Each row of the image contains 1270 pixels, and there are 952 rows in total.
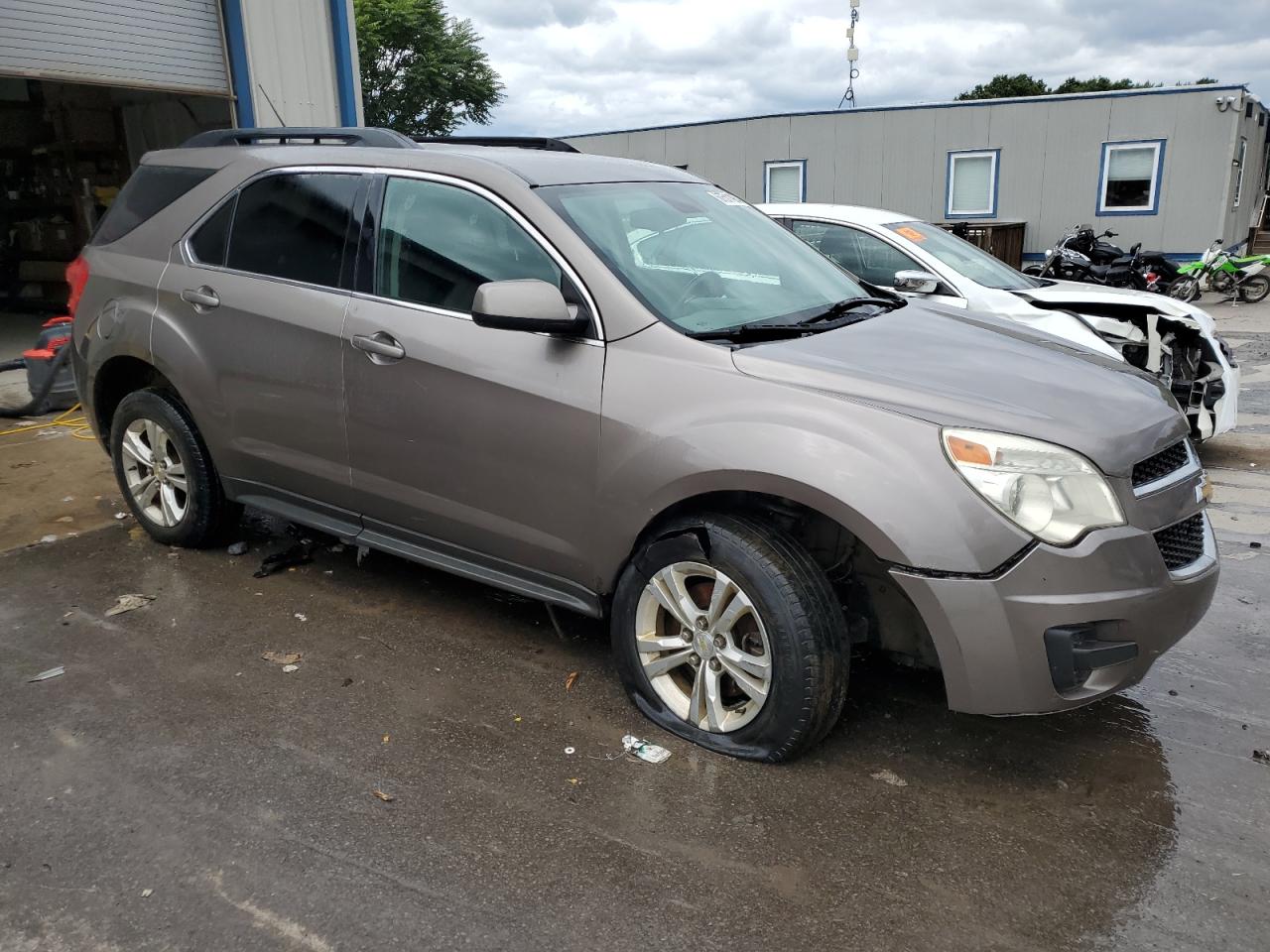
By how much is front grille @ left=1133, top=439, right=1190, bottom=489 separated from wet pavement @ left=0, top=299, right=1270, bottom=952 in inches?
36.3

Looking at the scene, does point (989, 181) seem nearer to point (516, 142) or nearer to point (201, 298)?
point (516, 142)

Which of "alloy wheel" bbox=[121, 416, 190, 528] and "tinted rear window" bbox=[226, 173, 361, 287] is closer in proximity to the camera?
"tinted rear window" bbox=[226, 173, 361, 287]

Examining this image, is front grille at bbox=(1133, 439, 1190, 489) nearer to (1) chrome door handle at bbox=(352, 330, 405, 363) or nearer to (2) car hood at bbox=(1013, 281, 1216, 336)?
(1) chrome door handle at bbox=(352, 330, 405, 363)

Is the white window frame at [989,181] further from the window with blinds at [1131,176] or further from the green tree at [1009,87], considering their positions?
the green tree at [1009,87]

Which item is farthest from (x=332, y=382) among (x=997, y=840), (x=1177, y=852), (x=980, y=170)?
(x=980, y=170)

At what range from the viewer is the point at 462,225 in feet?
11.9

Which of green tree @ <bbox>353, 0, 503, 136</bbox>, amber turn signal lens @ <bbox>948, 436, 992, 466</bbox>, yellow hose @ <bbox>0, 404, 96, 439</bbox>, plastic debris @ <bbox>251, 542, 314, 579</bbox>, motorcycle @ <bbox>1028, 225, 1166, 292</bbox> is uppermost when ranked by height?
green tree @ <bbox>353, 0, 503, 136</bbox>

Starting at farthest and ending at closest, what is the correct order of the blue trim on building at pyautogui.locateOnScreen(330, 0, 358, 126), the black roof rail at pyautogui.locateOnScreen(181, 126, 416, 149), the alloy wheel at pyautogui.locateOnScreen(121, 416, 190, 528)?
the blue trim on building at pyautogui.locateOnScreen(330, 0, 358, 126) → the alloy wheel at pyautogui.locateOnScreen(121, 416, 190, 528) → the black roof rail at pyautogui.locateOnScreen(181, 126, 416, 149)

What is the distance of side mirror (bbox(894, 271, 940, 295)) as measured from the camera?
6.28m

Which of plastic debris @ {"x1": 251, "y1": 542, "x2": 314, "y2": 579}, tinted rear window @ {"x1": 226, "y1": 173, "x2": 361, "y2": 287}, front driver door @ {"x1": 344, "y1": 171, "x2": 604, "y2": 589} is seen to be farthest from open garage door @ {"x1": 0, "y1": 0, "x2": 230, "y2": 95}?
front driver door @ {"x1": 344, "y1": 171, "x2": 604, "y2": 589}

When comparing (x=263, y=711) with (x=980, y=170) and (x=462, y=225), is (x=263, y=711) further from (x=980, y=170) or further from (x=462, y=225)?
(x=980, y=170)

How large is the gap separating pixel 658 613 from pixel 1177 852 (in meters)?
1.59

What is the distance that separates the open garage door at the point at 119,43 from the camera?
27.3 ft

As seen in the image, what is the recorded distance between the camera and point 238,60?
9.88 metres
